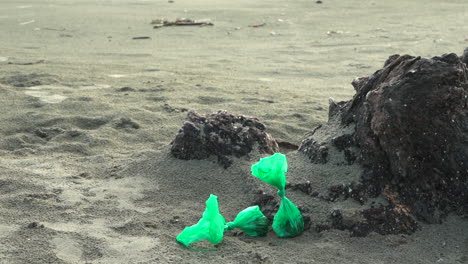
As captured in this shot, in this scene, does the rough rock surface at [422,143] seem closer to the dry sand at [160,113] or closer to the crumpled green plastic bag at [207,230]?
the dry sand at [160,113]

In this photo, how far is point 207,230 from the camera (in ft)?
8.70

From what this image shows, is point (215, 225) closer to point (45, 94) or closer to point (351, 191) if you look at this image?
point (351, 191)

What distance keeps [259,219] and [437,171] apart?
30.3 inches

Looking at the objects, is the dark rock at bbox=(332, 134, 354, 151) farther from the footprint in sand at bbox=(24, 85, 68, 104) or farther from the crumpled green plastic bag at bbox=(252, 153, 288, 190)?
the footprint in sand at bbox=(24, 85, 68, 104)

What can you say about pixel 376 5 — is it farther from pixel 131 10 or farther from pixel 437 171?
pixel 437 171

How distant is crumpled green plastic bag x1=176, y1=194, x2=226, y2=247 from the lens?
104 inches

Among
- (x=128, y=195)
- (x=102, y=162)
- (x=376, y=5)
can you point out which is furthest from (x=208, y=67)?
(x=376, y=5)

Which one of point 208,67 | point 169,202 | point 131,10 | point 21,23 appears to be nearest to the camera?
point 169,202

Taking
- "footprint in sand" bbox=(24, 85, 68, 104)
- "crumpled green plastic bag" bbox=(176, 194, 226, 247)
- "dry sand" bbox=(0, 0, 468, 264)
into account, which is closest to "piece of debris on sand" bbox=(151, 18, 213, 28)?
"dry sand" bbox=(0, 0, 468, 264)

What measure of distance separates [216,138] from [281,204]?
2.31 feet

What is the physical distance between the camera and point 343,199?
2.86 meters

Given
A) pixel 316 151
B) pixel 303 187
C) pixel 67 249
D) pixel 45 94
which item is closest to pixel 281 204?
pixel 303 187

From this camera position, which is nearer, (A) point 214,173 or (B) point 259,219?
(B) point 259,219

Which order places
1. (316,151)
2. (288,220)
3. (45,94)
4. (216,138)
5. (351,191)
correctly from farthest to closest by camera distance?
1. (45,94)
2. (216,138)
3. (316,151)
4. (351,191)
5. (288,220)
